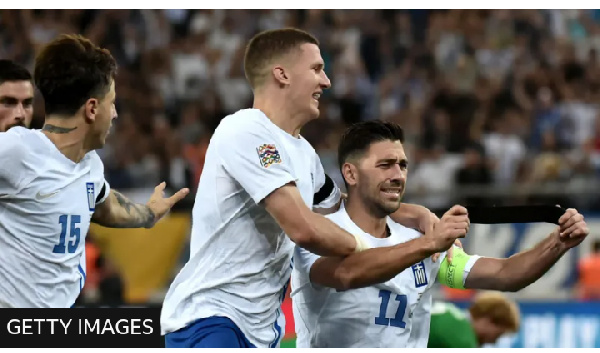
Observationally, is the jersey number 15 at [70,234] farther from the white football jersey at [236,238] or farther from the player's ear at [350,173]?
the player's ear at [350,173]

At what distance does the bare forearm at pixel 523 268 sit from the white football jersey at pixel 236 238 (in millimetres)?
1153

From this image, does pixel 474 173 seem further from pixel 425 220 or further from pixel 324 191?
pixel 324 191

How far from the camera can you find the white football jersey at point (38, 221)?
15.9ft

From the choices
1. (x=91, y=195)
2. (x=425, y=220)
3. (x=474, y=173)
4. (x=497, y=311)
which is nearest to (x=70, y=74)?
(x=91, y=195)

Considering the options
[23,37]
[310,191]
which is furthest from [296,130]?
[23,37]

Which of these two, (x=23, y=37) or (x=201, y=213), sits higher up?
(x=23, y=37)

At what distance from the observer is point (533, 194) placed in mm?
10938

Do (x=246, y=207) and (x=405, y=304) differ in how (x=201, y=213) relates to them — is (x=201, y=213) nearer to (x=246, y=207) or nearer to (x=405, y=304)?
(x=246, y=207)

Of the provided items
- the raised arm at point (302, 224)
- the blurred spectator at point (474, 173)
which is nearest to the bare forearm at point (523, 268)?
the raised arm at point (302, 224)

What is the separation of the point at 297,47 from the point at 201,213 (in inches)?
34.2

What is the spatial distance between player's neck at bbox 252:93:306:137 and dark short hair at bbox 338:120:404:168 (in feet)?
1.70

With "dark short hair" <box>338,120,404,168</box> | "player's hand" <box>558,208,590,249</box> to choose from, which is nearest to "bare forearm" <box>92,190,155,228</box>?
"dark short hair" <box>338,120,404,168</box>

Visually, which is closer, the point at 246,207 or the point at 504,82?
the point at 246,207

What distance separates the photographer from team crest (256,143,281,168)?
432 centimetres
